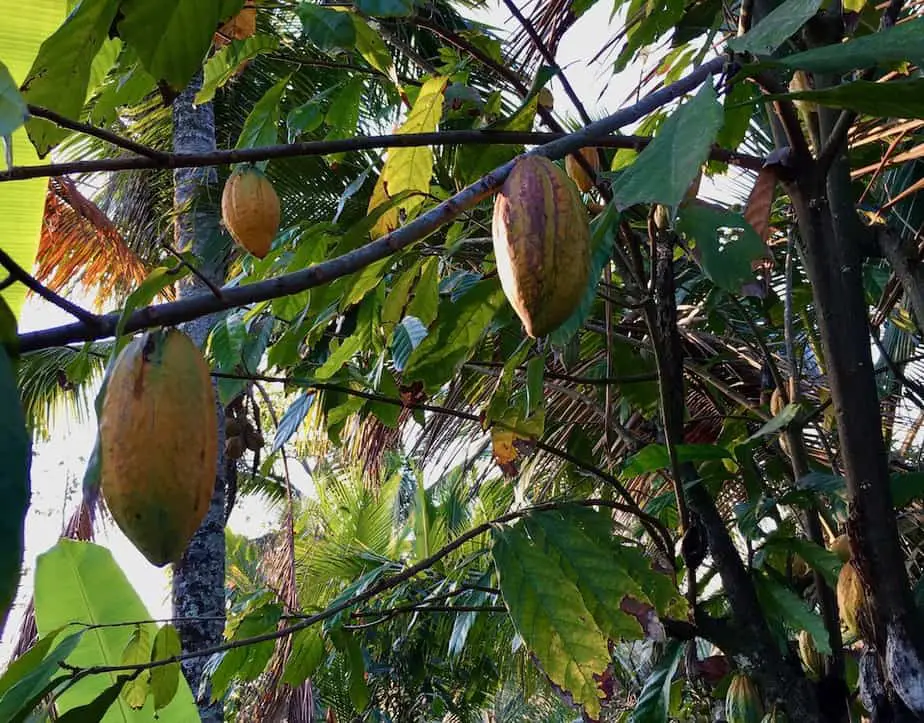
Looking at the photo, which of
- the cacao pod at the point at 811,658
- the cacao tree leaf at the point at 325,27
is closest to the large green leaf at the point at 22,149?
the cacao tree leaf at the point at 325,27

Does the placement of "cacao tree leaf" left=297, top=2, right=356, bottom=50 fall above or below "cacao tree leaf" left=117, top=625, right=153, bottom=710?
above

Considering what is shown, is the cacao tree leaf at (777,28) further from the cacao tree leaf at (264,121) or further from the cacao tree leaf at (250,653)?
the cacao tree leaf at (250,653)

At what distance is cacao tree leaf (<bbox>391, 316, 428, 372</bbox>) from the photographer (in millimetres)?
1028

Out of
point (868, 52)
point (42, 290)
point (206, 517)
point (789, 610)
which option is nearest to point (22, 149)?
point (42, 290)

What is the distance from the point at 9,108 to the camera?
1.02ft

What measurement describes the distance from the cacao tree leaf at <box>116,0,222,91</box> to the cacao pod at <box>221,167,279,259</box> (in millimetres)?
466

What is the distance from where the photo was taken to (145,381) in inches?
16.3

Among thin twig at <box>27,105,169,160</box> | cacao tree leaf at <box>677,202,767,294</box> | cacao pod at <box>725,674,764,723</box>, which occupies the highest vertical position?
thin twig at <box>27,105,169,160</box>

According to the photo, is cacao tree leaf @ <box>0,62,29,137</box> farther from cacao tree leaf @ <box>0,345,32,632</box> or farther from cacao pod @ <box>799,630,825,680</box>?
cacao pod @ <box>799,630,825,680</box>

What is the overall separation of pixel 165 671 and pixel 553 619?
43cm

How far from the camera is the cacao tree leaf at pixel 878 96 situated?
1.67 feet

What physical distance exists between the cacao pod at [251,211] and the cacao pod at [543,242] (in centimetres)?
58

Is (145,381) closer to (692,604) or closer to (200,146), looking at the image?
(692,604)

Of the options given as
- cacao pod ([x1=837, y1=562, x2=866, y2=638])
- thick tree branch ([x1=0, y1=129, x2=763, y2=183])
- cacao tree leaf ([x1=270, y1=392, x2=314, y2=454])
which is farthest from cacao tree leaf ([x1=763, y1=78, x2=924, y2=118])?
cacao tree leaf ([x1=270, y1=392, x2=314, y2=454])
